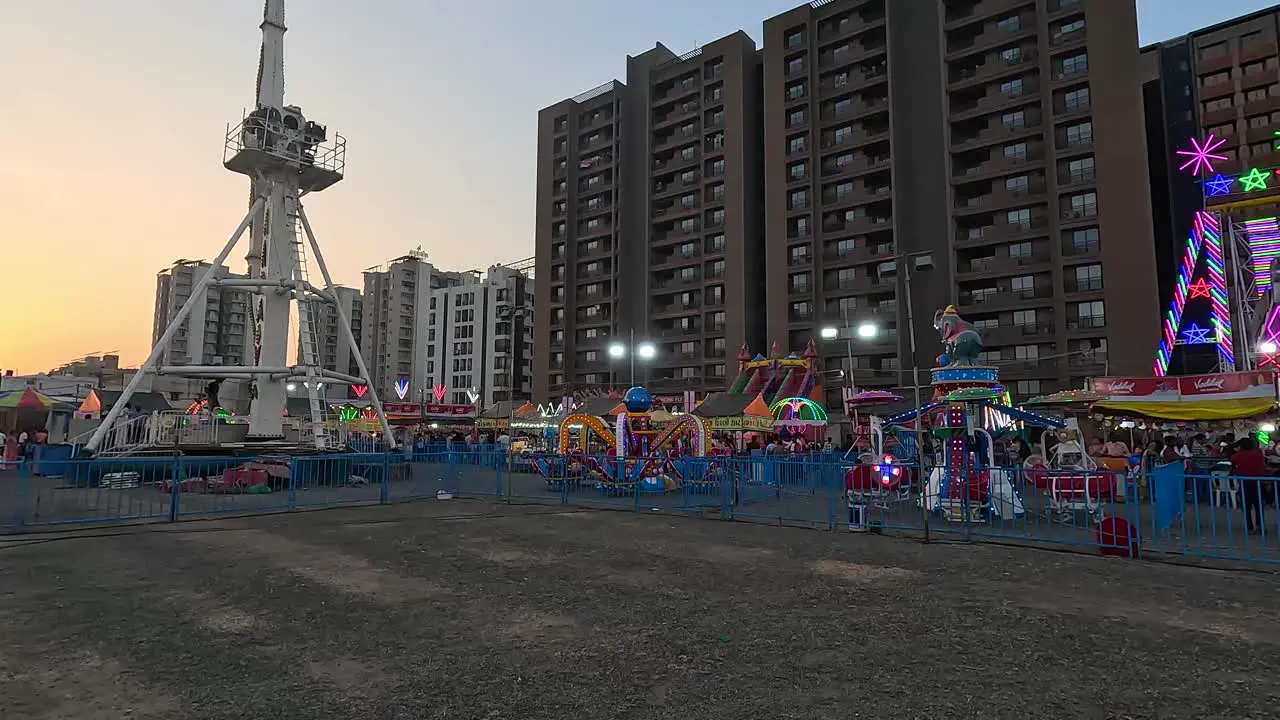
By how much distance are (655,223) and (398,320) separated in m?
61.1

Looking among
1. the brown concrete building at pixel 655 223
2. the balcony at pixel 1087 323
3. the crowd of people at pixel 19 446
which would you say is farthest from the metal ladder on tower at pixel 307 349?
the balcony at pixel 1087 323

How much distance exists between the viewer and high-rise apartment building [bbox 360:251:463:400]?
112 metres

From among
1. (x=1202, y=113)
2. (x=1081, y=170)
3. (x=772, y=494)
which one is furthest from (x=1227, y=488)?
(x=1202, y=113)

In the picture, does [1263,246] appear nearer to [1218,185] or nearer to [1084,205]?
[1218,185]

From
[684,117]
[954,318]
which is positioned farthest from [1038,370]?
[684,117]

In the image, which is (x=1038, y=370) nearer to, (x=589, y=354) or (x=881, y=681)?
(x=589, y=354)

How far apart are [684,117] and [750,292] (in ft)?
61.8

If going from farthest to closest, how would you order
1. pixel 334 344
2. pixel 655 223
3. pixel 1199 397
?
pixel 334 344
pixel 655 223
pixel 1199 397

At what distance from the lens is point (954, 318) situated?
16547 millimetres

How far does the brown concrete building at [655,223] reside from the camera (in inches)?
2456

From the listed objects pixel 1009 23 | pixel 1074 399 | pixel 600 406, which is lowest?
pixel 1074 399

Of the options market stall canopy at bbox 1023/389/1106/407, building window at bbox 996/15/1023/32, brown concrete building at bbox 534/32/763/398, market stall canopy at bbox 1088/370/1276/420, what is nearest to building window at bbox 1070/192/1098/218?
building window at bbox 996/15/1023/32

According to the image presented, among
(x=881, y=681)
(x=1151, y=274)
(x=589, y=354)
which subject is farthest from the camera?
(x=589, y=354)

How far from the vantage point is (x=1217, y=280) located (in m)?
29.5
